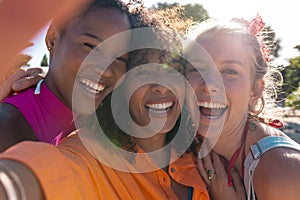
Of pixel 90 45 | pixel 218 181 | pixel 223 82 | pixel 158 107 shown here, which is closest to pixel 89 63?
pixel 90 45

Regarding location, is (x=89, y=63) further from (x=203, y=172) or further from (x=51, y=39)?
(x=203, y=172)

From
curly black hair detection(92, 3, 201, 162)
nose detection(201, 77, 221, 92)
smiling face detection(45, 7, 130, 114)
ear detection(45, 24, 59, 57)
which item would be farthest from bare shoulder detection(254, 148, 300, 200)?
ear detection(45, 24, 59, 57)

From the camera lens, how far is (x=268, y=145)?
204 cm

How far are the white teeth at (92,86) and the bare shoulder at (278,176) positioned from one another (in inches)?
35.9

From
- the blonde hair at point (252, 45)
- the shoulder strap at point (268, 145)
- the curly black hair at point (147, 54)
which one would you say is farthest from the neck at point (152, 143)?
the blonde hair at point (252, 45)

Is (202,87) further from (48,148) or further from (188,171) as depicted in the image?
(48,148)

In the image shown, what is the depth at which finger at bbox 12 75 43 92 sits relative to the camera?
7.39ft

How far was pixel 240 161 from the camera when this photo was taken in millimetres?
2201

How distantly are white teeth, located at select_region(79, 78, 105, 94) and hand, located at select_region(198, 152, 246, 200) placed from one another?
673mm

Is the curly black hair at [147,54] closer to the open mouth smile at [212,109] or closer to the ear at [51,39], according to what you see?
the open mouth smile at [212,109]

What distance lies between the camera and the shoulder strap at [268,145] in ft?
6.63

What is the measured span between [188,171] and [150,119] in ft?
1.12

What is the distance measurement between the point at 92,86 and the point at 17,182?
1.17 meters

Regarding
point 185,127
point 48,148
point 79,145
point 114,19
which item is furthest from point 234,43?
point 48,148
